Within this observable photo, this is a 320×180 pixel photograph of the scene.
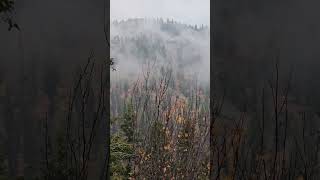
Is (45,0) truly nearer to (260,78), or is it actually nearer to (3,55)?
(3,55)

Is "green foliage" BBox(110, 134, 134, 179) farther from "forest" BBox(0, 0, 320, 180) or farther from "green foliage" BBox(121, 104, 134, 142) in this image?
"forest" BBox(0, 0, 320, 180)

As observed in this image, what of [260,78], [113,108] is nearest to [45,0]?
[113,108]

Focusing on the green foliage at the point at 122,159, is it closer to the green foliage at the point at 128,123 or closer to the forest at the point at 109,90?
the green foliage at the point at 128,123

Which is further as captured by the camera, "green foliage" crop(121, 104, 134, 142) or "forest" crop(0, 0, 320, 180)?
"green foliage" crop(121, 104, 134, 142)

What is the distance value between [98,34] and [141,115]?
0.70m

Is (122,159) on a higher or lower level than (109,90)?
lower

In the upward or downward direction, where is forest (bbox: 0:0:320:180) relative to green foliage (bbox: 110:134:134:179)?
upward

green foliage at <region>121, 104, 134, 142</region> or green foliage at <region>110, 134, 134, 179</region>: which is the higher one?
green foliage at <region>121, 104, 134, 142</region>

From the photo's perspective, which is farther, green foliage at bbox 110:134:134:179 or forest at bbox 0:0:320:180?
green foliage at bbox 110:134:134:179

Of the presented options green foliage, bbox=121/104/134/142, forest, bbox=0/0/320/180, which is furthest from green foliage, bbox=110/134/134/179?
forest, bbox=0/0/320/180

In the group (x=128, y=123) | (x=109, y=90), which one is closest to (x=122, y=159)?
(x=128, y=123)

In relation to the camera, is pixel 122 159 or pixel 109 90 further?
pixel 122 159

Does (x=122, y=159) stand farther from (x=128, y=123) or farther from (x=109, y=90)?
(x=109, y=90)

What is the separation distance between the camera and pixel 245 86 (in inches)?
111
